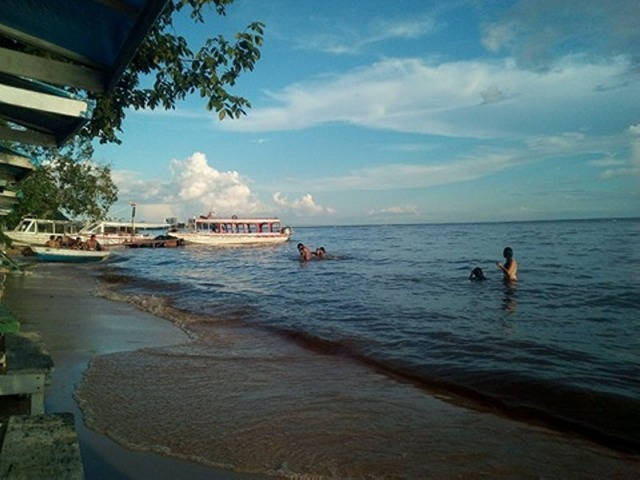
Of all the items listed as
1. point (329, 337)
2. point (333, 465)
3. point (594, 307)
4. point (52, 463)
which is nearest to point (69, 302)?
point (329, 337)

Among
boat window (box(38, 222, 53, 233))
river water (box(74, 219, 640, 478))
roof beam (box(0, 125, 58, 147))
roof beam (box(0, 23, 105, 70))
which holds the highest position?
roof beam (box(0, 23, 105, 70))

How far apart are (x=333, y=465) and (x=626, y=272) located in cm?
1872

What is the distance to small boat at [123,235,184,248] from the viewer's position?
145ft

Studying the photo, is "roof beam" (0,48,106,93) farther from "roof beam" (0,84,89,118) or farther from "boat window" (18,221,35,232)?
"boat window" (18,221,35,232)

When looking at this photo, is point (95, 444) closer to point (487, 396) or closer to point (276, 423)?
point (276, 423)

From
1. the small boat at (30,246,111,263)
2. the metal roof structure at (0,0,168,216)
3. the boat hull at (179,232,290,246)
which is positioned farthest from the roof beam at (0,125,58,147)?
the boat hull at (179,232,290,246)

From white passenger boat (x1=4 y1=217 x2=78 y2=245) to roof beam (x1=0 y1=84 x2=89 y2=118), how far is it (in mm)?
32593

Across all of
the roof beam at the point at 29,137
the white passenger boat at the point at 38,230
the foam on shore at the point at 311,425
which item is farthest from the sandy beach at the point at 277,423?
the white passenger boat at the point at 38,230

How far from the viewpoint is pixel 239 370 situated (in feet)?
20.4

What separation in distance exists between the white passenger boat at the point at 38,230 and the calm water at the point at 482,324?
16.4 m

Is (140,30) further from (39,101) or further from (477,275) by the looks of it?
(477,275)

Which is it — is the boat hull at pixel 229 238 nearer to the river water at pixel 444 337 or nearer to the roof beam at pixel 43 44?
the river water at pixel 444 337

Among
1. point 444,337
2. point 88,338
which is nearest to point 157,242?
point 88,338

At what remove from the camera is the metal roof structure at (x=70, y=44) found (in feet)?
5.97
